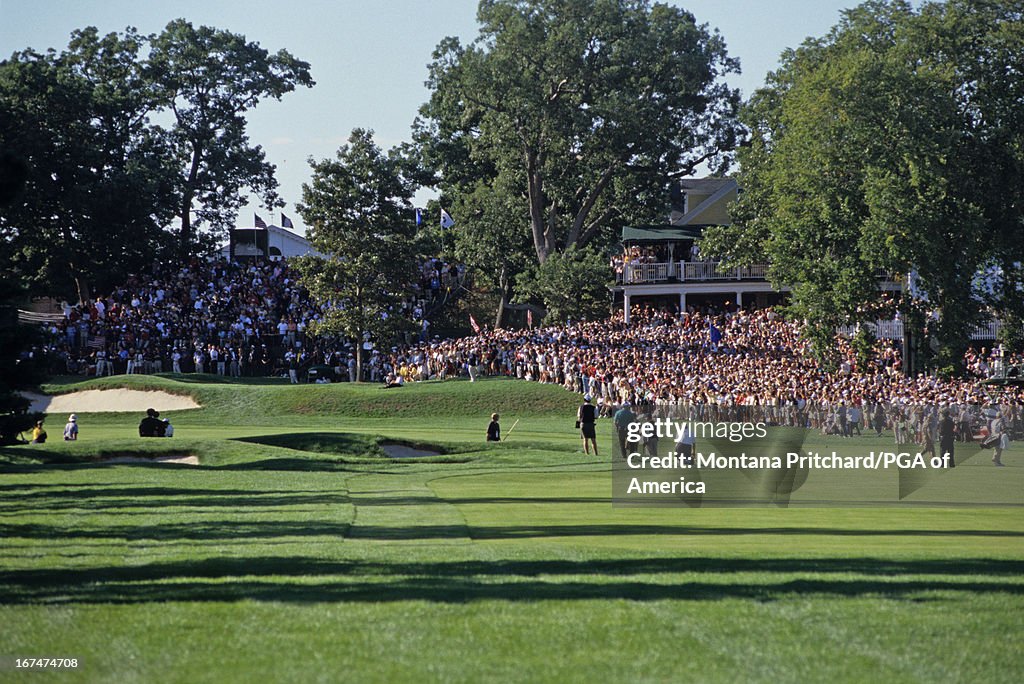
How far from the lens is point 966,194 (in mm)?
44906

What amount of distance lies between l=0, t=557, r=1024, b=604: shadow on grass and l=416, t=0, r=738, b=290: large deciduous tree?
50.5 meters

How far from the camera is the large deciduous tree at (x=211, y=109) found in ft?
245

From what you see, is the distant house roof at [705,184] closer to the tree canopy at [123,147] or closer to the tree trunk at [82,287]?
the tree canopy at [123,147]

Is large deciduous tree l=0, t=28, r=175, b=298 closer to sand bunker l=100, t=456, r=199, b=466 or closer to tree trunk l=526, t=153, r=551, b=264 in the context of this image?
tree trunk l=526, t=153, r=551, b=264

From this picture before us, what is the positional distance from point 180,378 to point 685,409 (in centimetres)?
2783

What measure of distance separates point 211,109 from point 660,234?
2990cm

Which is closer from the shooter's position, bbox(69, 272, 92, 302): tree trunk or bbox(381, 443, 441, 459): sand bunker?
bbox(381, 443, 441, 459): sand bunker

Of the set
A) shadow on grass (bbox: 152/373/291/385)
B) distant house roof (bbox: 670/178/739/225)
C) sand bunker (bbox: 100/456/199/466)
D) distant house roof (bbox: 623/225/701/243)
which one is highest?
distant house roof (bbox: 670/178/739/225)

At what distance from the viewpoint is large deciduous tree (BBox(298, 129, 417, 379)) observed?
56500 millimetres

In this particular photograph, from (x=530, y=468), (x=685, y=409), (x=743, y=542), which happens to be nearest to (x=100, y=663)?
(x=743, y=542)

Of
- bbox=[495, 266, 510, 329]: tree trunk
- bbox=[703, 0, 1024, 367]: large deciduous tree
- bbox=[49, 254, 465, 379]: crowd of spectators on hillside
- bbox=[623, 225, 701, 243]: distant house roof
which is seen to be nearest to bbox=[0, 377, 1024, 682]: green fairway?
bbox=[703, 0, 1024, 367]: large deciduous tree

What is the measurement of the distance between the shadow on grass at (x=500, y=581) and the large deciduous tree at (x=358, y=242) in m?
43.5

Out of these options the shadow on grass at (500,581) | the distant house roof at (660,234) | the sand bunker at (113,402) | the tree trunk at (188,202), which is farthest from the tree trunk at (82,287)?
the shadow on grass at (500,581)

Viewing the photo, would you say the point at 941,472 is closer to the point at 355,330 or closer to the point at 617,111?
the point at 355,330
